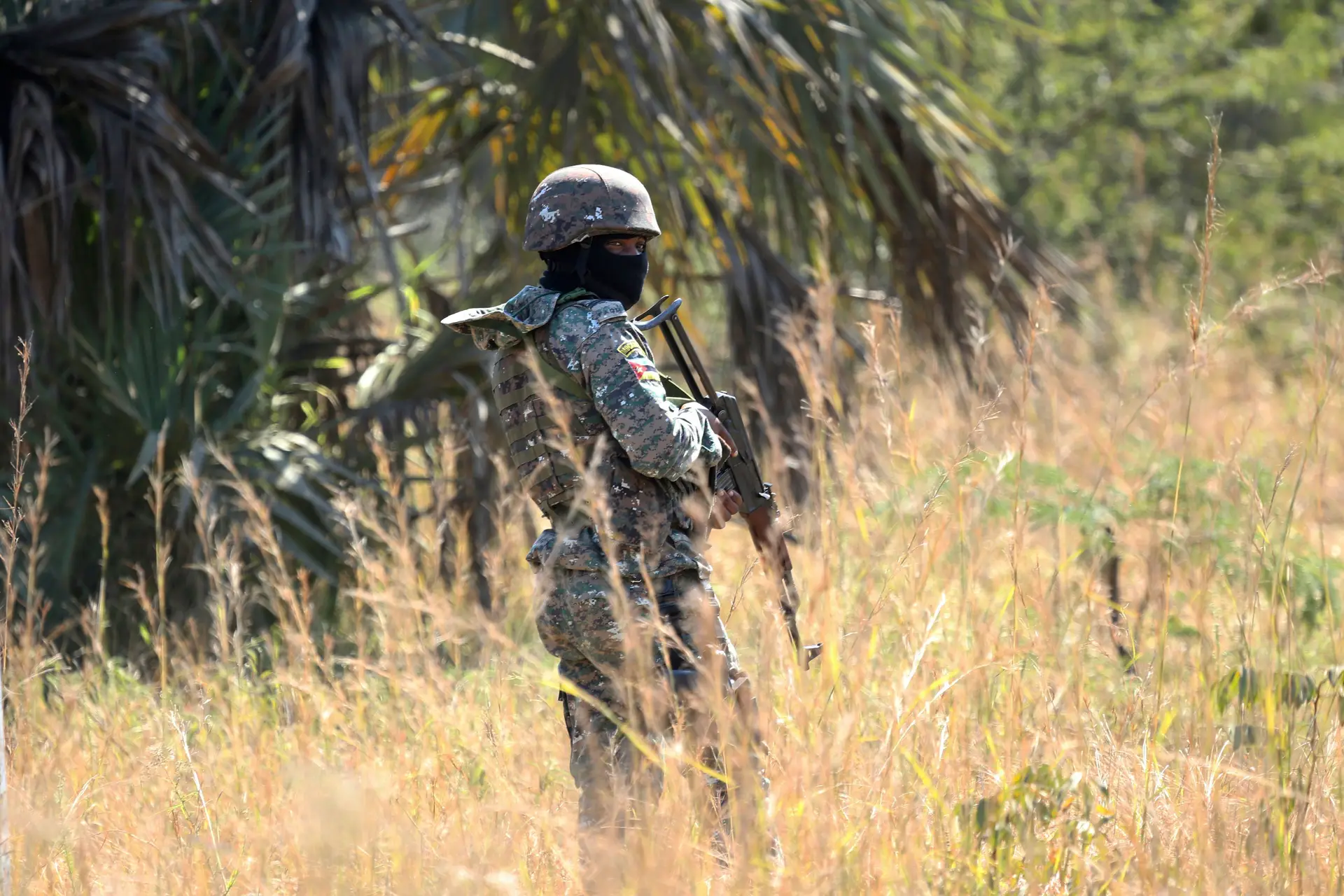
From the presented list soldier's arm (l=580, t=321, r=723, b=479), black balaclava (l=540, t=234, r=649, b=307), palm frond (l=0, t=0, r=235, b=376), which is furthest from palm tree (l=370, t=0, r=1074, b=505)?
soldier's arm (l=580, t=321, r=723, b=479)

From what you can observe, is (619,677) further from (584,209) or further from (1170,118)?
(1170,118)

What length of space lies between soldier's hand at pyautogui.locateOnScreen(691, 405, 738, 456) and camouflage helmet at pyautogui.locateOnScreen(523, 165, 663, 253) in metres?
0.36

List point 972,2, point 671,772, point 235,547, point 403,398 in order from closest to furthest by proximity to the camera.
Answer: point 671,772 < point 235,547 < point 403,398 < point 972,2

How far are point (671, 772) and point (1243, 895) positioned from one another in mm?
887

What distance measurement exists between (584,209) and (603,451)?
44cm

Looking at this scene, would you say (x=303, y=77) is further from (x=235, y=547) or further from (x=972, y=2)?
(x=972, y=2)

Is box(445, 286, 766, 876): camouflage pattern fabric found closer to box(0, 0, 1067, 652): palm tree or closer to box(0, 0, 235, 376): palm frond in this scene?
box(0, 0, 1067, 652): palm tree

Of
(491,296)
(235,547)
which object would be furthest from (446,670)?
(491,296)

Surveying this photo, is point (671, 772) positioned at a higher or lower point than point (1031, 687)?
higher

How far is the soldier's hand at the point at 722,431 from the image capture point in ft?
8.21

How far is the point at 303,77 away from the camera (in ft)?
14.7

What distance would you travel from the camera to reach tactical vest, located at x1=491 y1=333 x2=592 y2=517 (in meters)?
2.48

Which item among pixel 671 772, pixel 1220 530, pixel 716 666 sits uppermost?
pixel 716 666

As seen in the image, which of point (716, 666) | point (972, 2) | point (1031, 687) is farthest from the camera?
point (972, 2)
